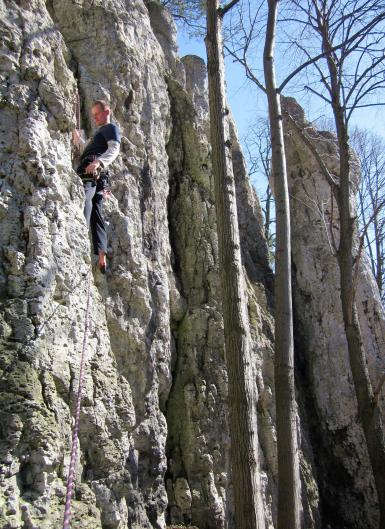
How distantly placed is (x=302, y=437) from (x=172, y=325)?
3405mm

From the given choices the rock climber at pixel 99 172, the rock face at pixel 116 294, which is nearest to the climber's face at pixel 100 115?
the rock climber at pixel 99 172

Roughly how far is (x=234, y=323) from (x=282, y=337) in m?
1.13

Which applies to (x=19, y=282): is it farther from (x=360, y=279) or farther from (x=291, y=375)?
(x=360, y=279)

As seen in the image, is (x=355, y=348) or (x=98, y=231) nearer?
(x=98, y=231)

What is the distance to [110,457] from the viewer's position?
5.30m

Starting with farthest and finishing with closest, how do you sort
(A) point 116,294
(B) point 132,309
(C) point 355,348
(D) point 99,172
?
1. (C) point 355,348
2. (B) point 132,309
3. (A) point 116,294
4. (D) point 99,172

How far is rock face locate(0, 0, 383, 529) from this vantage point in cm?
469

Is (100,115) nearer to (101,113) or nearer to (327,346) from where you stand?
(101,113)

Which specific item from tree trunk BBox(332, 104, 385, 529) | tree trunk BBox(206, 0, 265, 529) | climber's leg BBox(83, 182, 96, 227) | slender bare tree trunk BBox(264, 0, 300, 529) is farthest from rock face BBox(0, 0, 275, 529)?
slender bare tree trunk BBox(264, 0, 300, 529)

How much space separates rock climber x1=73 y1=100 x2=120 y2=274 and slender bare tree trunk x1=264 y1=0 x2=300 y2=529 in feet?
7.46

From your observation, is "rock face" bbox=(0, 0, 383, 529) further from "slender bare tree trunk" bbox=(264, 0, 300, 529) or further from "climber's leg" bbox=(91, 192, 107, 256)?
"slender bare tree trunk" bbox=(264, 0, 300, 529)

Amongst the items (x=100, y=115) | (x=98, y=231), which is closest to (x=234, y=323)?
(x=98, y=231)

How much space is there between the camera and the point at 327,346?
10992mm

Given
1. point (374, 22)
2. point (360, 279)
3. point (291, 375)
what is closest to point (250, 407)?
point (291, 375)
